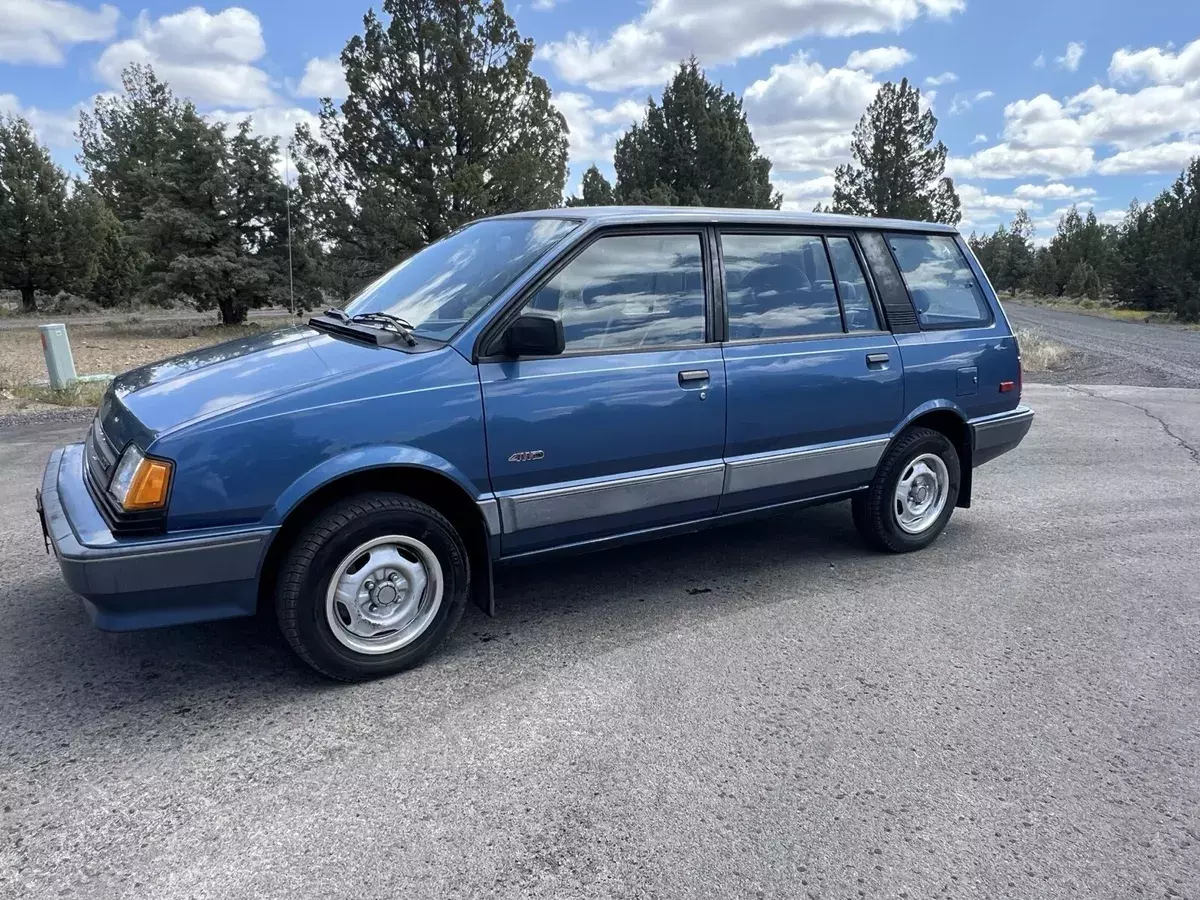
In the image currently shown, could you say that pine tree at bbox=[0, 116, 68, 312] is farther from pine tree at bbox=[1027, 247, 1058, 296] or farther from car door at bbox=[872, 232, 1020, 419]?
pine tree at bbox=[1027, 247, 1058, 296]

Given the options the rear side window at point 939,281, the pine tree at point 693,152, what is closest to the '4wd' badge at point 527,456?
the rear side window at point 939,281

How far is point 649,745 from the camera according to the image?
2.87m

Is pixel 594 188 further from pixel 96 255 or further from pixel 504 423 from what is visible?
pixel 504 423

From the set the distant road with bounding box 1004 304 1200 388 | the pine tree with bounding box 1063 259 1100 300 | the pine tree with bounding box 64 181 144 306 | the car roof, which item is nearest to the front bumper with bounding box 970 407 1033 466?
the car roof

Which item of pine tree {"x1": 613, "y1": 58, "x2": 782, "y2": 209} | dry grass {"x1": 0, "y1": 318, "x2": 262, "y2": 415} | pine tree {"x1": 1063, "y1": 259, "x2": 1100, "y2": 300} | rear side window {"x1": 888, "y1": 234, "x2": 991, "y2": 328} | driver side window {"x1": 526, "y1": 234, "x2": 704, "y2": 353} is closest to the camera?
driver side window {"x1": 526, "y1": 234, "x2": 704, "y2": 353}

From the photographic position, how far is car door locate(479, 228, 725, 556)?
3.41m

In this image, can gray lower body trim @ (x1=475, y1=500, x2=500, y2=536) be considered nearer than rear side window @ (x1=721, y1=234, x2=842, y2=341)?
Yes

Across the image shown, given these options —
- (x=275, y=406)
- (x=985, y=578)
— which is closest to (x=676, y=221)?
(x=275, y=406)

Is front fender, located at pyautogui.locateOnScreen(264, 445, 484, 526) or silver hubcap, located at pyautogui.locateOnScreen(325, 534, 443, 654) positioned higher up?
front fender, located at pyautogui.locateOnScreen(264, 445, 484, 526)

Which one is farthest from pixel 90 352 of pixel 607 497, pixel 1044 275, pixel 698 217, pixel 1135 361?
pixel 1044 275

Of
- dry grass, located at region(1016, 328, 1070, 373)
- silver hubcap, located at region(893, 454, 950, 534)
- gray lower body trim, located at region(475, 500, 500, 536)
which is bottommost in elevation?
dry grass, located at region(1016, 328, 1070, 373)

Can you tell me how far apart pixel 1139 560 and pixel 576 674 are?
3.55 meters

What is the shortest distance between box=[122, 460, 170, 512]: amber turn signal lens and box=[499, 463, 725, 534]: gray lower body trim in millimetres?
1232

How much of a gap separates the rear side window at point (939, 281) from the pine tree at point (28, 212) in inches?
1351
